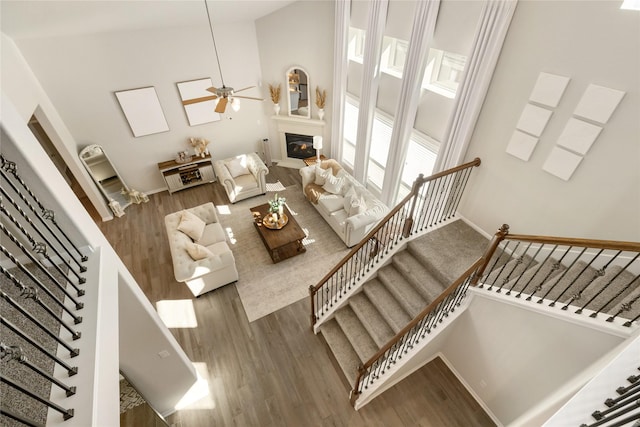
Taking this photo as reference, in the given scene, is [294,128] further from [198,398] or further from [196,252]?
[198,398]

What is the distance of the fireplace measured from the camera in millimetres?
8539

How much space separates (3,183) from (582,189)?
5.08 meters

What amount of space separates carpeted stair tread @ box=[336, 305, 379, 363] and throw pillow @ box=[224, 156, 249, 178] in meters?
4.72

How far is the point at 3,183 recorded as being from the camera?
74.8 inches

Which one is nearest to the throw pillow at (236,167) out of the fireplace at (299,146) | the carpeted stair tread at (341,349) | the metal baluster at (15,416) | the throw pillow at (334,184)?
the fireplace at (299,146)

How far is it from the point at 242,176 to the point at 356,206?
11.2 feet

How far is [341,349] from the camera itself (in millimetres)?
4516

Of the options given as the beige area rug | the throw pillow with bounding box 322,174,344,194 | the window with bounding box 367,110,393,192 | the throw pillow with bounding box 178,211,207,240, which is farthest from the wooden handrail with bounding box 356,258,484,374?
the throw pillow with bounding box 178,211,207,240

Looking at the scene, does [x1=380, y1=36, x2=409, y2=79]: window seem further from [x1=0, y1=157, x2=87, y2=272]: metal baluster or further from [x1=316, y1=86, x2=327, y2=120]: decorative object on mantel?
[x1=0, y1=157, x2=87, y2=272]: metal baluster

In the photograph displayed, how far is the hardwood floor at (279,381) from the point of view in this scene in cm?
397

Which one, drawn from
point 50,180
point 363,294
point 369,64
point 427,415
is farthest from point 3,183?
point 369,64

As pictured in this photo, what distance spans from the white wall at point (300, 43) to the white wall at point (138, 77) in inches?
12.7

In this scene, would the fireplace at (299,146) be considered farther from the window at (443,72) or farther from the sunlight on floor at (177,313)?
the sunlight on floor at (177,313)

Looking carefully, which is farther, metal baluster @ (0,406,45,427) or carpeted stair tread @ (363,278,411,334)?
carpeted stair tread @ (363,278,411,334)
